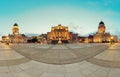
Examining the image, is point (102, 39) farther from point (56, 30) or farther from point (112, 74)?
point (112, 74)

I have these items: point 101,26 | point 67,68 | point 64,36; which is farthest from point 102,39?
point 67,68

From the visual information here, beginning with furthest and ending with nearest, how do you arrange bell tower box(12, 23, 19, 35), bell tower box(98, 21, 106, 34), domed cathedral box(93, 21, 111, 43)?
bell tower box(12, 23, 19, 35), bell tower box(98, 21, 106, 34), domed cathedral box(93, 21, 111, 43)

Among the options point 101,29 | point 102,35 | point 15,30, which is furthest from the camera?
point 15,30

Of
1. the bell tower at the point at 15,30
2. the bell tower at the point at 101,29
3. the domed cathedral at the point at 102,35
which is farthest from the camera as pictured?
the bell tower at the point at 15,30

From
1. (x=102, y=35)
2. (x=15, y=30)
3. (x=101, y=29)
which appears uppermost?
(x=15, y=30)

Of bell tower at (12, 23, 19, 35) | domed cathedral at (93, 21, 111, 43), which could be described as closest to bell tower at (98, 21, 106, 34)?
domed cathedral at (93, 21, 111, 43)

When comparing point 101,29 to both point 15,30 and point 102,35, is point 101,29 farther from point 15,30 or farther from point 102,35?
point 15,30

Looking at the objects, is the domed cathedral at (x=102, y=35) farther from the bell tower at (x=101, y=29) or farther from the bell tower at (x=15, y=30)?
the bell tower at (x=15, y=30)

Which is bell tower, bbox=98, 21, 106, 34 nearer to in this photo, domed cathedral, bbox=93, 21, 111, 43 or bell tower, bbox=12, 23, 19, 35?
domed cathedral, bbox=93, 21, 111, 43

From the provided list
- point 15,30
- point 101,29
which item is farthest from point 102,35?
point 15,30

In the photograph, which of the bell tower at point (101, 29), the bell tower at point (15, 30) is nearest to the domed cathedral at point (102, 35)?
→ the bell tower at point (101, 29)

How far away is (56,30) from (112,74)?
12968cm

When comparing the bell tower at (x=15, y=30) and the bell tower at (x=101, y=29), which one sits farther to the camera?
the bell tower at (x=15, y=30)

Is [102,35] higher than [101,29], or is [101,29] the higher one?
[101,29]
